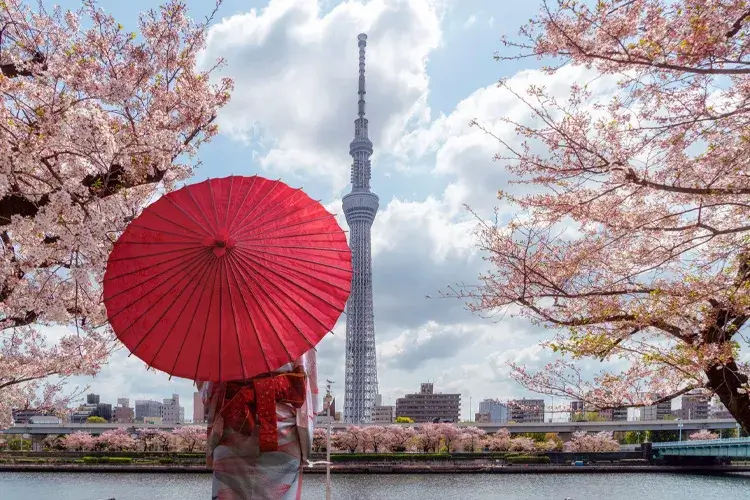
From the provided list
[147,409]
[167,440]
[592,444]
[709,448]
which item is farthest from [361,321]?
[147,409]

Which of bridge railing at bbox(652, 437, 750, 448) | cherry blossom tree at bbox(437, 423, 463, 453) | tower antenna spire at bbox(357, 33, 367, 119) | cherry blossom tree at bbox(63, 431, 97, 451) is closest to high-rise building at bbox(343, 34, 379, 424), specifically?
tower antenna spire at bbox(357, 33, 367, 119)

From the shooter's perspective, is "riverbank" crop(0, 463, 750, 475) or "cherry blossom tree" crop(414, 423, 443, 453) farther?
"cherry blossom tree" crop(414, 423, 443, 453)

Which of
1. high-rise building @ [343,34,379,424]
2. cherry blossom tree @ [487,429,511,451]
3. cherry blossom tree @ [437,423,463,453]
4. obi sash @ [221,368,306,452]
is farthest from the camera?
high-rise building @ [343,34,379,424]

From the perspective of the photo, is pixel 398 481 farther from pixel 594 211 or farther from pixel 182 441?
pixel 594 211

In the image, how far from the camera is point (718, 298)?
4.81 meters

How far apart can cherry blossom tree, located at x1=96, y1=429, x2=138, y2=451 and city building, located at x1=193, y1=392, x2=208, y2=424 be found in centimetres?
5656

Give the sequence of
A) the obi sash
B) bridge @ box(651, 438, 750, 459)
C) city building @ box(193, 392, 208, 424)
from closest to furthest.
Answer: the obi sash
city building @ box(193, 392, 208, 424)
bridge @ box(651, 438, 750, 459)

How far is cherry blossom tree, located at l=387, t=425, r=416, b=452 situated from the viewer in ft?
174

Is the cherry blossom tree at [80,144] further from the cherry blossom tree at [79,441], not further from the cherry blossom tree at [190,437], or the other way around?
the cherry blossom tree at [79,441]

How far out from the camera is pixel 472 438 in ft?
184

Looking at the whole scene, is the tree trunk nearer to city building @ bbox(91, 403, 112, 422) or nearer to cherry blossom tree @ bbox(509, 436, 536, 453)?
cherry blossom tree @ bbox(509, 436, 536, 453)

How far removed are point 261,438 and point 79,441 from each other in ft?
191

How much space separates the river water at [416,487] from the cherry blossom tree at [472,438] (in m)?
12.3

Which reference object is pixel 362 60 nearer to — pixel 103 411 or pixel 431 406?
pixel 431 406
